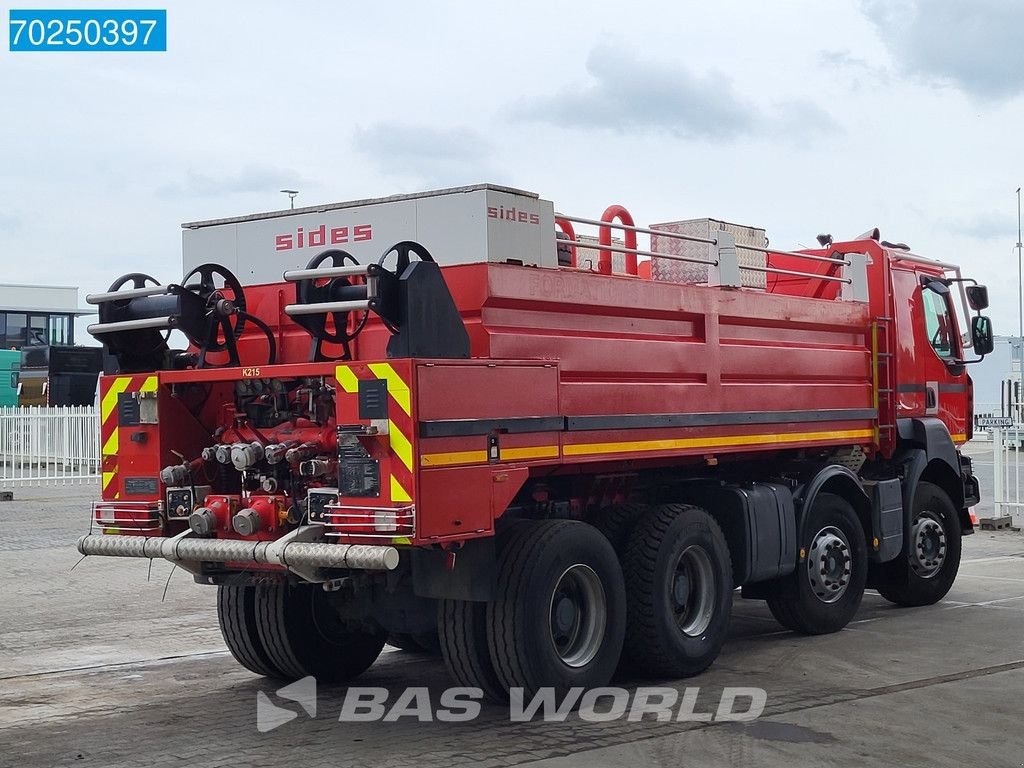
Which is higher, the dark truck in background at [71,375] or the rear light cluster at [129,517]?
the dark truck in background at [71,375]

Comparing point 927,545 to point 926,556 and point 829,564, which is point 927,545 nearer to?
point 926,556

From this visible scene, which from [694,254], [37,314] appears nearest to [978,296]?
[694,254]

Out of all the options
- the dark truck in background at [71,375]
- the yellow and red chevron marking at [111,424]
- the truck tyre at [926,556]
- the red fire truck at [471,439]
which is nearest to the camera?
the red fire truck at [471,439]

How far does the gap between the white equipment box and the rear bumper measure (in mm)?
1741

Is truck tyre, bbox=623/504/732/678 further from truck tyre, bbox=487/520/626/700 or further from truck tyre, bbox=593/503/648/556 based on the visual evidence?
truck tyre, bbox=487/520/626/700

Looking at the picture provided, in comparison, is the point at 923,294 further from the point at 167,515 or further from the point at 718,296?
the point at 167,515

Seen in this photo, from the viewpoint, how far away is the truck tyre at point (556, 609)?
7.28 metres

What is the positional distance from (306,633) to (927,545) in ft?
19.2

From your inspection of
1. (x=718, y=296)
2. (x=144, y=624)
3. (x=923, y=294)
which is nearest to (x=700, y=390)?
(x=718, y=296)

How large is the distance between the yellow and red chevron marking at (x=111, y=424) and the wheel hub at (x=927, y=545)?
6748mm

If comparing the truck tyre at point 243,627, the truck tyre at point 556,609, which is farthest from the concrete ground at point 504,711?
the truck tyre at point 556,609

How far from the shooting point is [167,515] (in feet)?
26.1

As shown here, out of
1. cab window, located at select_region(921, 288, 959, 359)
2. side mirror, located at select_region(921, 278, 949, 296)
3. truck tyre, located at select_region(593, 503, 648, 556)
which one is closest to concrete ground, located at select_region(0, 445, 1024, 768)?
truck tyre, located at select_region(593, 503, 648, 556)

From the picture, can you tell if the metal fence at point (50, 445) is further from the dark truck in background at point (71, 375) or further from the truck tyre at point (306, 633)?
the truck tyre at point (306, 633)
